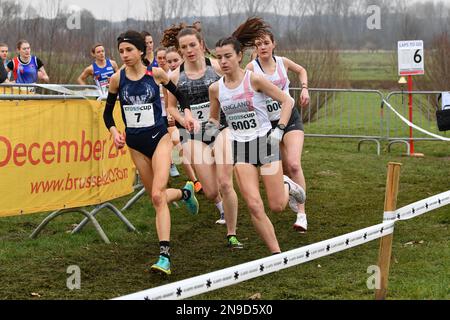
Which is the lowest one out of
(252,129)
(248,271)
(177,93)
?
(248,271)

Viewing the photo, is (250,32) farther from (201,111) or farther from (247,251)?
(247,251)

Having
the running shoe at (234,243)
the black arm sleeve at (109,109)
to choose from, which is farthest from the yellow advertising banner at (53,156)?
the running shoe at (234,243)

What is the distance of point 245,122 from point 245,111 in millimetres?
101

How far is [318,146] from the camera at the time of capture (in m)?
18.9

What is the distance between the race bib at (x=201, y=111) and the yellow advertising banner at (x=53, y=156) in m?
1.00

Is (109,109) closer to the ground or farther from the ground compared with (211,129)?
farther from the ground

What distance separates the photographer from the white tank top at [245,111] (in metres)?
7.95

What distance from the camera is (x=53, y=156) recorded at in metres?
8.59

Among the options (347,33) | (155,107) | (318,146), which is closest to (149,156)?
(155,107)

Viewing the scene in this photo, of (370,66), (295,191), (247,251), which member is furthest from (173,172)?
(370,66)

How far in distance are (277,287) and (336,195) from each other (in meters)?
5.32

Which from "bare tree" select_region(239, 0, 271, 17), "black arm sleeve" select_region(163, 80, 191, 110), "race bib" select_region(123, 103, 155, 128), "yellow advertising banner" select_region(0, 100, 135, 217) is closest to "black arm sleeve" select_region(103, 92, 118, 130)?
"race bib" select_region(123, 103, 155, 128)

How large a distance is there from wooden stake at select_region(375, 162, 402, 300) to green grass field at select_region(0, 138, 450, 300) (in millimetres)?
197
